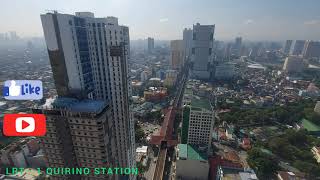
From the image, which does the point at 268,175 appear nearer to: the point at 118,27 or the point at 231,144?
the point at 231,144

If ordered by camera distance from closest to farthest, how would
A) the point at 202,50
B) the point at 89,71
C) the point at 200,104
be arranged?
the point at 89,71, the point at 200,104, the point at 202,50

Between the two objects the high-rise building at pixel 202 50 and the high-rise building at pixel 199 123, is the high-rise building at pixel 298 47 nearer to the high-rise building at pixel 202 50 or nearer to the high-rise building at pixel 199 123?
the high-rise building at pixel 202 50

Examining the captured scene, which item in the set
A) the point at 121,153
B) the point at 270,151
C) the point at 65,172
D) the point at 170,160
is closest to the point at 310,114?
the point at 270,151

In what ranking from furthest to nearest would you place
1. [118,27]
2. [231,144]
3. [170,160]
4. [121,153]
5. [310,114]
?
[310,114]
[231,144]
[170,160]
[121,153]
[118,27]

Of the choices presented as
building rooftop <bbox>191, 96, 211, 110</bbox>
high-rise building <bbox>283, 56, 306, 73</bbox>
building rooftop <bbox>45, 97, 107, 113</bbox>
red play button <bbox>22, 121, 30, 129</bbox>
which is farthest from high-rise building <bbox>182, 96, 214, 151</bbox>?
high-rise building <bbox>283, 56, 306, 73</bbox>

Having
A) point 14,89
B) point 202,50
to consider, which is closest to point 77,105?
point 14,89

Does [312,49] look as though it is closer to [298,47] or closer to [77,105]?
[298,47]
